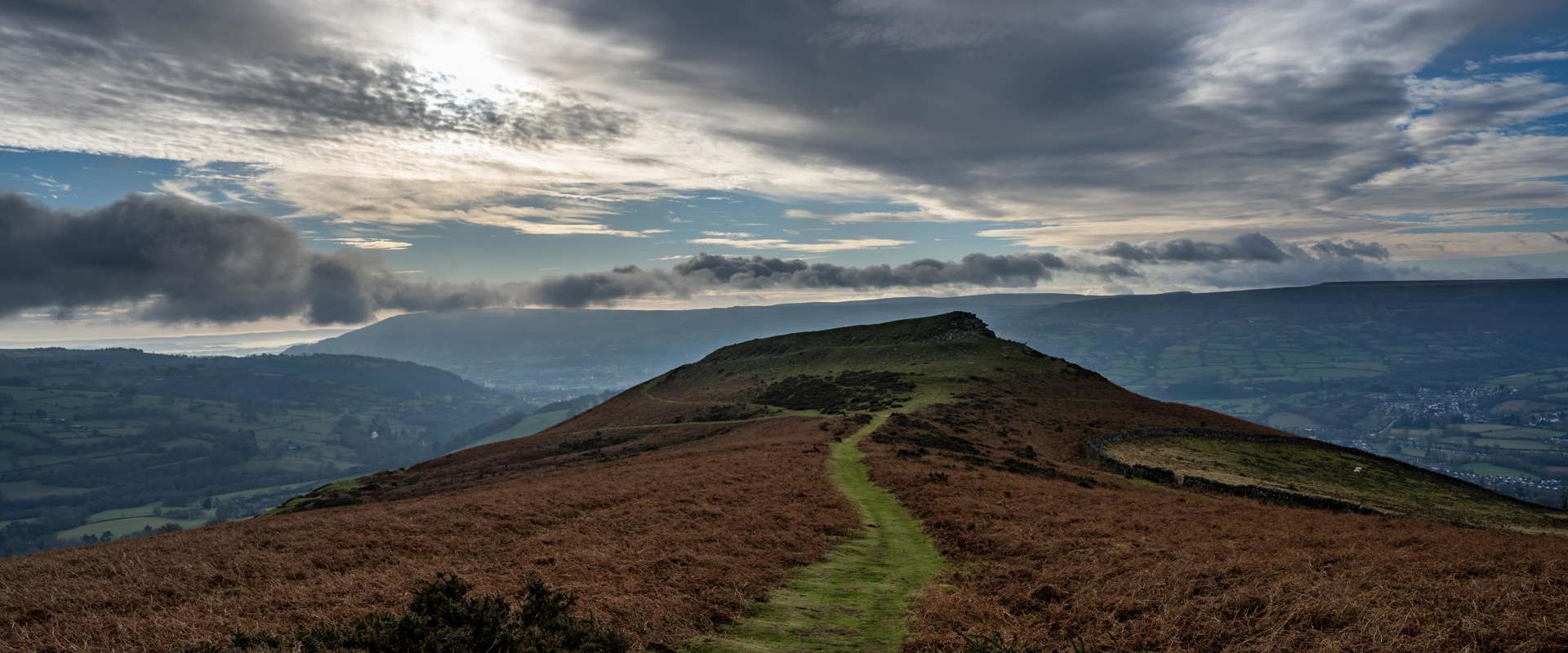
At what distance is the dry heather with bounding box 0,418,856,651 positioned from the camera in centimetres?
1257

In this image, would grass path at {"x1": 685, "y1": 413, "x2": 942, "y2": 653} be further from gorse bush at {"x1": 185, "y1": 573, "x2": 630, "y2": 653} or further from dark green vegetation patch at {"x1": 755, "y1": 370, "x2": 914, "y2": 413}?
dark green vegetation patch at {"x1": 755, "y1": 370, "x2": 914, "y2": 413}

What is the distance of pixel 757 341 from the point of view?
158250 mm

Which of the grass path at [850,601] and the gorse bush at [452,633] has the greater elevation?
the gorse bush at [452,633]

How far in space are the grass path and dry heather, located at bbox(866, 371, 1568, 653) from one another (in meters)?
0.72

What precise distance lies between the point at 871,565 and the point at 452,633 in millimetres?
11954

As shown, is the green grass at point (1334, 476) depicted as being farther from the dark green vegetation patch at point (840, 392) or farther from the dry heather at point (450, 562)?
the dry heather at point (450, 562)

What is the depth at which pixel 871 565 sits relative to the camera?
19.0 m

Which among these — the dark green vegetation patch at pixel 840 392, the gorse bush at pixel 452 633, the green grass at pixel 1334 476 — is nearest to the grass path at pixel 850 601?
the gorse bush at pixel 452 633

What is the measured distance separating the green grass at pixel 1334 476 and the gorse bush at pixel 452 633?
143ft

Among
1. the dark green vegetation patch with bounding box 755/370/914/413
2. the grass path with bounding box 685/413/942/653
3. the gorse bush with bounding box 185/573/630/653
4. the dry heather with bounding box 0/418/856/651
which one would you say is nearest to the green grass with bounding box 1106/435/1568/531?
the dark green vegetation patch with bounding box 755/370/914/413

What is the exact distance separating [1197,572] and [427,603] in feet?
50.1

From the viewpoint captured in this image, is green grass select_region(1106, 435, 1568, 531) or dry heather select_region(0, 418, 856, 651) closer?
dry heather select_region(0, 418, 856, 651)

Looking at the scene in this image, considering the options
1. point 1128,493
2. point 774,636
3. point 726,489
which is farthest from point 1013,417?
point 774,636

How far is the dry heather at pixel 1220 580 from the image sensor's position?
10.9 m
